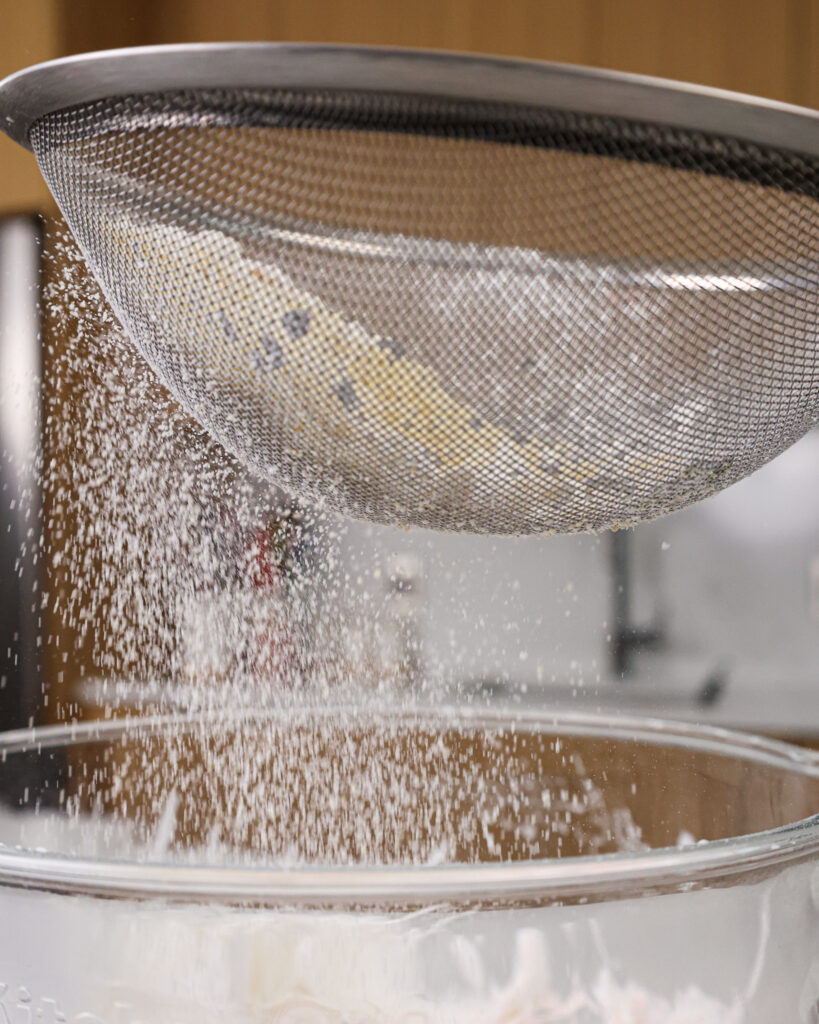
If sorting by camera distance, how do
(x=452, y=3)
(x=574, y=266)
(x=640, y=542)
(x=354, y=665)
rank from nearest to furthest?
(x=574, y=266), (x=354, y=665), (x=640, y=542), (x=452, y=3)

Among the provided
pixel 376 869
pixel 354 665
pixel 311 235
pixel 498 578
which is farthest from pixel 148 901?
pixel 498 578

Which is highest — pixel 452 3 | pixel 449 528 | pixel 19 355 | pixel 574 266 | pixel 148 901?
pixel 452 3

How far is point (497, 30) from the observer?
177cm

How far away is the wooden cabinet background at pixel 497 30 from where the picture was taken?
5.36 ft

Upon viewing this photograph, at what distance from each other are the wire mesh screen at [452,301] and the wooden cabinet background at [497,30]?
1315 millimetres

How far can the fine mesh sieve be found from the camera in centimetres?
42

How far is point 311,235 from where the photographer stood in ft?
1.58

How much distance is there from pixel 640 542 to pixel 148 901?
4.76 feet

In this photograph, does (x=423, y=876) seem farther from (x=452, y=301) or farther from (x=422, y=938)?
(x=452, y=301)

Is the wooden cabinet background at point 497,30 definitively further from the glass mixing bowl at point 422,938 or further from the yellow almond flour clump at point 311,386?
the glass mixing bowl at point 422,938

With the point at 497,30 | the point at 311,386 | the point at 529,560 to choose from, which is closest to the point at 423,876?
the point at 311,386

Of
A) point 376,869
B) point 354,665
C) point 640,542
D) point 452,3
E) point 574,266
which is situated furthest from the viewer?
point 452,3

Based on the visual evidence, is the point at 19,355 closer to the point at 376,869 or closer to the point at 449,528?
the point at 449,528

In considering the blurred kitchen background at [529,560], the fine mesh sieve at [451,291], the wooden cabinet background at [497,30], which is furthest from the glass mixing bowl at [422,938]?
the wooden cabinet background at [497,30]
